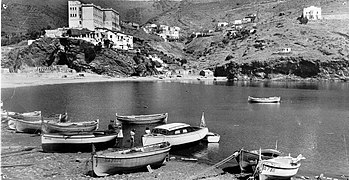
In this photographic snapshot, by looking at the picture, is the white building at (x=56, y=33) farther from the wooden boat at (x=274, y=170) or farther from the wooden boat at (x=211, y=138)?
the wooden boat at (x=274, y=170)

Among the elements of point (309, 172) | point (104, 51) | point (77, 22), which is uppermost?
point (77, 22)

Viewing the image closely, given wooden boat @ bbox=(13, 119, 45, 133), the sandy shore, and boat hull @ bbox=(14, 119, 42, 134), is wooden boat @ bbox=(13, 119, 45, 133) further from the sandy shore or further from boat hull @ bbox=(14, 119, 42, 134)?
the sandy shore

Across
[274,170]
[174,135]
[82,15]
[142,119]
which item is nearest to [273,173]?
[274,170]

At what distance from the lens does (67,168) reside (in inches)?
1179

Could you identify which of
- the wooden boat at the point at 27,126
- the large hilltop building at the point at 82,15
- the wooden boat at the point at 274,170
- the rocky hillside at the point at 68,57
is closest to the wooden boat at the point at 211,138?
the wooden boat at the point at 274,170

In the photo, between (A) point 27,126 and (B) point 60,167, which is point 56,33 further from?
(B) point 60,167

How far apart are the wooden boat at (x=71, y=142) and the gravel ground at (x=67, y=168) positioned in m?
0.72

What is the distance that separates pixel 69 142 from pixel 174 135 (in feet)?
30.5

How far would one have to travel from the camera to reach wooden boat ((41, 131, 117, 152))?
113 feet

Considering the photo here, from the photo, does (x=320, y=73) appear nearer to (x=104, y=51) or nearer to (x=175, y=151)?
(x=104, y=51)

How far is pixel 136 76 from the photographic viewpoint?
167250 millimetres

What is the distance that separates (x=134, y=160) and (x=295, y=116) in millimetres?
41804

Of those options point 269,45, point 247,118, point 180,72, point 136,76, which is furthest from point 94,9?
point 247,118

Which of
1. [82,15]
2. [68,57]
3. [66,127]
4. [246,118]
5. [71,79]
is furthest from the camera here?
[82,15]
